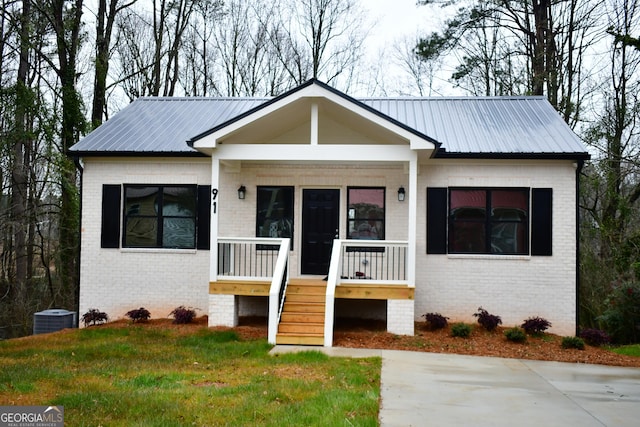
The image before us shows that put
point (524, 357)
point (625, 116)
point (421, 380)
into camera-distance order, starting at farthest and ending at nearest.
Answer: point (625, 116) → point (524, 357) → point (421, 380)

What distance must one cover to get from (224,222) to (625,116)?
47.7ft

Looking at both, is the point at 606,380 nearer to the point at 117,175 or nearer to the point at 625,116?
the point at 117,175

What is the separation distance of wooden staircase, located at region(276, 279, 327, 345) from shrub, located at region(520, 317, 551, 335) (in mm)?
4260

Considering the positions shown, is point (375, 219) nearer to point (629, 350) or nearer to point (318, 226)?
point (318, 226)

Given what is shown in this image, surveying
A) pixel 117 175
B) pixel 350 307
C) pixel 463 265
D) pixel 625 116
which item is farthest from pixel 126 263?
pixel 625 116

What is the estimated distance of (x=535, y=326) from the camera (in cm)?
1188

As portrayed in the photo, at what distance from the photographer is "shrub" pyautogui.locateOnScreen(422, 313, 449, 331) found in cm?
1202

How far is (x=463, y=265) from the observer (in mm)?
12688

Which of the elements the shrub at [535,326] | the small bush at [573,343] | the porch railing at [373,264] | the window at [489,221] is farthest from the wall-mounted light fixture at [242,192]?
the small bush at [573,343]

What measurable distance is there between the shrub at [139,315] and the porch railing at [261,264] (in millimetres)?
2072

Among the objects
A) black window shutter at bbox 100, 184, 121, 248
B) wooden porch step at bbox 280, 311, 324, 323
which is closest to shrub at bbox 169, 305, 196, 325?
black window shutter at bbox 100, 184, 121, 248

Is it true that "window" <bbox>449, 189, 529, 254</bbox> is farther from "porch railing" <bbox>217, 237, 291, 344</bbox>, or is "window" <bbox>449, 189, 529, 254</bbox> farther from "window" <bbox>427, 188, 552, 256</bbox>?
"porch railing" <bbox>217, 237, 291, 344</bbox>

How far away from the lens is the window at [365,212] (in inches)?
519

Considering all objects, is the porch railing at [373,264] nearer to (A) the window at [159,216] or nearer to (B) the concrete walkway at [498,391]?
(B) the concrete walkway at [498,391]
